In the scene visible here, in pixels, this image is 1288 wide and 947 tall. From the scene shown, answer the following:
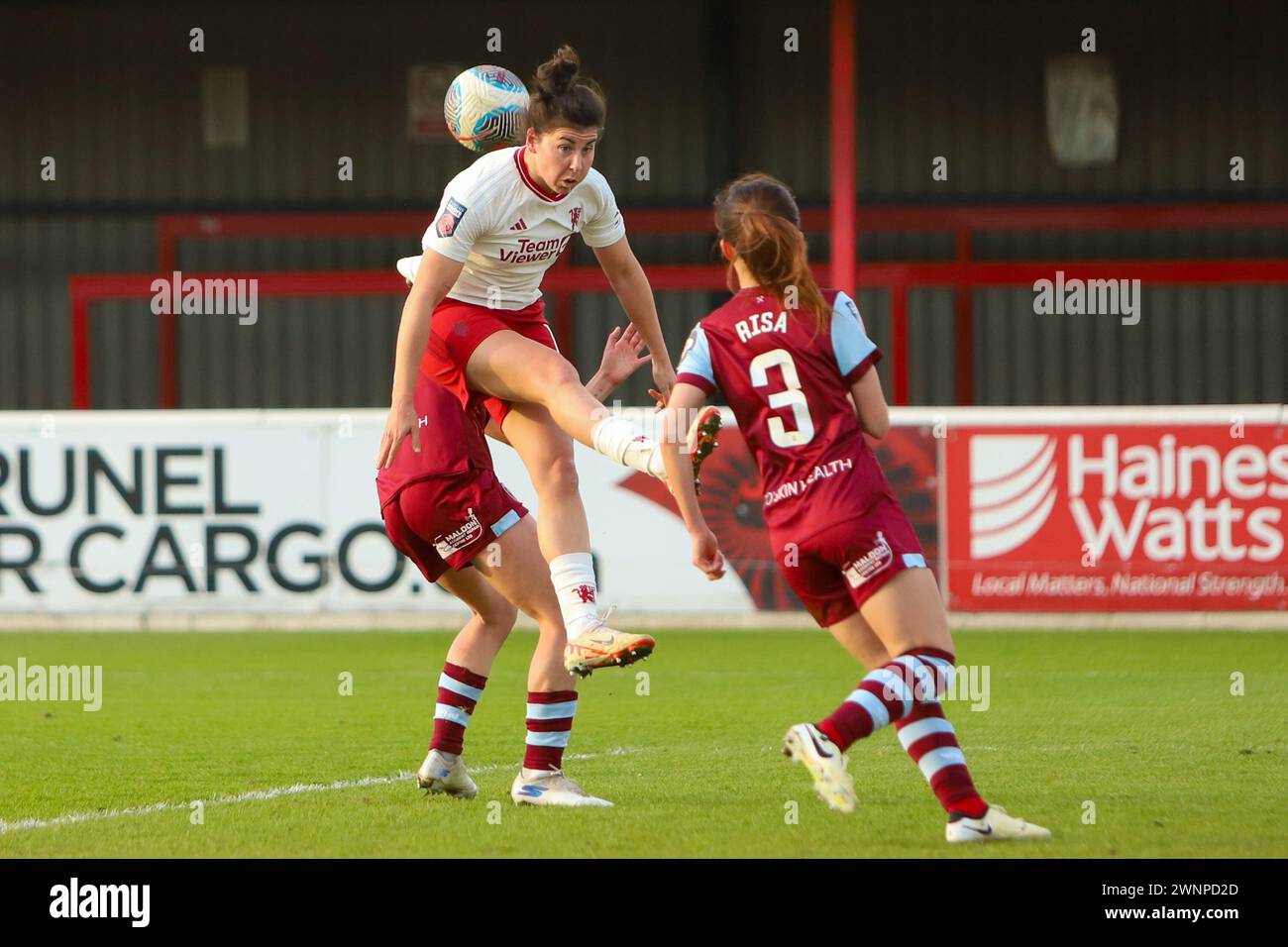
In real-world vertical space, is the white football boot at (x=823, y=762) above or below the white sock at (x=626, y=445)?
below

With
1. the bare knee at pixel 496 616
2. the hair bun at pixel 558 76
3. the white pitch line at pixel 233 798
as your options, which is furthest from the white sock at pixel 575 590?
the hair bun at pixel 558 76

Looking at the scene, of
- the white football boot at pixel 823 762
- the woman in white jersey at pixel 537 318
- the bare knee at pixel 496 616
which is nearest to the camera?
the white football boot at pixel 823 762

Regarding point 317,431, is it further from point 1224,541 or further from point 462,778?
point 462,778

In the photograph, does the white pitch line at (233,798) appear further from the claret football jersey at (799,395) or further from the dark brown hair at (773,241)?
the dark brown hair at (773,241)

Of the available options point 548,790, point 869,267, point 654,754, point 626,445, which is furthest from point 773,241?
point 869,267

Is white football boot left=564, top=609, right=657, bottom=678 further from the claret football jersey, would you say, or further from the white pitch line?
the white pitch line

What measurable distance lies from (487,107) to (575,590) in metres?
1.74

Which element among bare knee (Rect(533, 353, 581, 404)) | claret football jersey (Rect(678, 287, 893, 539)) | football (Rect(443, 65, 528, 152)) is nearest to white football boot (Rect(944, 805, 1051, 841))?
claret football jersey (Rect(678, 287, 893, 539))

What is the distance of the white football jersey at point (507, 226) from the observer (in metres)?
5.93

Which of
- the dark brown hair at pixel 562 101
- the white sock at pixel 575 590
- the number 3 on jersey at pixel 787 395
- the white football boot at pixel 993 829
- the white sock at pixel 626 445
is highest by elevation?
the dark brown hair at pixel 562 101

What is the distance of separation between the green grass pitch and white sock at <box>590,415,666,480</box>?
1.09 m

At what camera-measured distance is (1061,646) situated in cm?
1165

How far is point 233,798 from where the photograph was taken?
6.42 m

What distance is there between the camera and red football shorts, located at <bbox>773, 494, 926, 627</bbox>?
5.18 m
